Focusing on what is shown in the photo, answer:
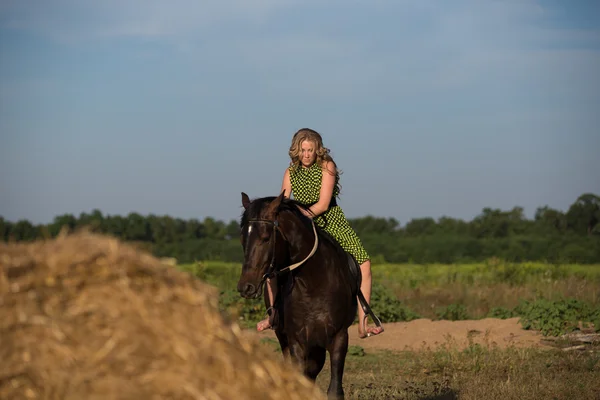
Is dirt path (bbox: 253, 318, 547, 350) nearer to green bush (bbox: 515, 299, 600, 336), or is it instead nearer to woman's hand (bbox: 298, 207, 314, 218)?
green bush (bbox: 515, 299, 600, 336)

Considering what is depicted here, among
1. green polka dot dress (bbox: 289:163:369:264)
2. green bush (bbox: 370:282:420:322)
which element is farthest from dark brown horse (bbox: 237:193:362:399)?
green bush (bbox: 370:282:420:322)

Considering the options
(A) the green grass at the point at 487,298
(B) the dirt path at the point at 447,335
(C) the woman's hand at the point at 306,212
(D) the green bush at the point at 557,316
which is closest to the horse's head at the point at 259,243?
(C) the woman's hand at the point at 306,212

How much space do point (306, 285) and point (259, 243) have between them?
0.87 m

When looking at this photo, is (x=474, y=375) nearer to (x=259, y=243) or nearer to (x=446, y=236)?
(x=259, y=243)

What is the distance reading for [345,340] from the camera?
7652 millimetres

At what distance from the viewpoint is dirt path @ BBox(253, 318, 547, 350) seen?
14.9m

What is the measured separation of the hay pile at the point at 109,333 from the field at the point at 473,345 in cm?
53

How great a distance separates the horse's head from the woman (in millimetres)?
879

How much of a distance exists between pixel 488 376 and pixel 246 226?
5.13 metres

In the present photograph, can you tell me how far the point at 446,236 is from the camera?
157ft

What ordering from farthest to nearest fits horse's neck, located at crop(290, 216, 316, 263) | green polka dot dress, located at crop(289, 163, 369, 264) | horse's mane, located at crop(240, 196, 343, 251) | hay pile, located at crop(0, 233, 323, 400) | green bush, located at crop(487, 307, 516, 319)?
green bush, located at crop(487, 307, 516, 319) < green polka dot dress, located at crop(289, 163, 369, 264) < horse's neck, located at crop(290, 216, 316, 263) < horse's mane, located at crop(240, 196, 343, 251) < hay pile, located at crop(0, 233, 323, 400)

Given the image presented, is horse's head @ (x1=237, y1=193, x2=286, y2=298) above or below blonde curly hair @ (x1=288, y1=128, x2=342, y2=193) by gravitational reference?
below

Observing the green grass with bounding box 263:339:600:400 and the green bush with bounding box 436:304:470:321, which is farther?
the green bush with bounding box 436:304:470:321

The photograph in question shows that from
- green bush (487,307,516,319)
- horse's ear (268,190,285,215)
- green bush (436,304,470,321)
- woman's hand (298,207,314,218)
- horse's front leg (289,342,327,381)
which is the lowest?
green bush (436,304,470,321)
